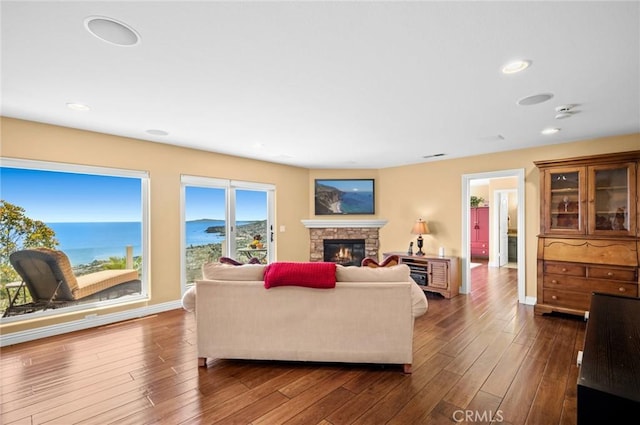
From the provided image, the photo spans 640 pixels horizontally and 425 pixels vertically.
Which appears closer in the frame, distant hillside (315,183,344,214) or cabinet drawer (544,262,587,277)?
cabinet drawer (544,262,587,277)

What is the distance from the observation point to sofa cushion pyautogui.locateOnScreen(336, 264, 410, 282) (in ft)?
8.48

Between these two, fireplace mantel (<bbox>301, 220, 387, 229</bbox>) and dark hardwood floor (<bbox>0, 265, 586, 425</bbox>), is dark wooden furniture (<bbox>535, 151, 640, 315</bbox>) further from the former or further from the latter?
fireplace mantel (<bbox>301, 220, 387, 229</bbox>)

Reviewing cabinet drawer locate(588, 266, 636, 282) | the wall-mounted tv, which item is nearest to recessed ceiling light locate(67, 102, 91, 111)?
the wall-mounted tv

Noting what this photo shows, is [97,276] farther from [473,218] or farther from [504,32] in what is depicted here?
[473,218]

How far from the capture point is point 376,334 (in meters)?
2.54

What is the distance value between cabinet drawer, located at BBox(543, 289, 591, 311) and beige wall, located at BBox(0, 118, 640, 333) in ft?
1.94

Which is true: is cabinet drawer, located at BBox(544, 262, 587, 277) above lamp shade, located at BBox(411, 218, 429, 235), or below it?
below

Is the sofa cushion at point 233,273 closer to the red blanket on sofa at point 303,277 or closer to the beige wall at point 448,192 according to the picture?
the red blanket on sofa at point 303,277

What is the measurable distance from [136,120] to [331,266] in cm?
273

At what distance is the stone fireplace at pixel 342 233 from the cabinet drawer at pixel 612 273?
3.42m

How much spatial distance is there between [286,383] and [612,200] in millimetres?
4506

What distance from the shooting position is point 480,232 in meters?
8.75

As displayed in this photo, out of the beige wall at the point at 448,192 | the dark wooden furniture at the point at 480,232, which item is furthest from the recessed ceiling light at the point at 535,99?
the dark wooden furniture at the point at 480,232

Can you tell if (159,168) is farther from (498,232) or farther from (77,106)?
(498,232)
